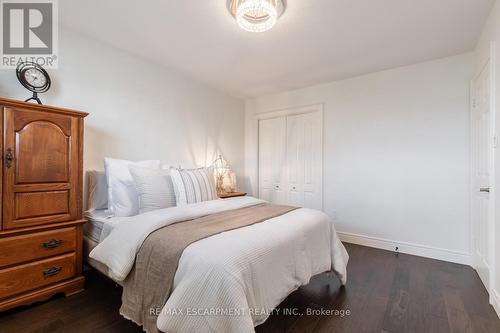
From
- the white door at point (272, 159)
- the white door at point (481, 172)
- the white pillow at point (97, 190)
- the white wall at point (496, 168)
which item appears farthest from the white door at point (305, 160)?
the white pillow at point (97, 190)

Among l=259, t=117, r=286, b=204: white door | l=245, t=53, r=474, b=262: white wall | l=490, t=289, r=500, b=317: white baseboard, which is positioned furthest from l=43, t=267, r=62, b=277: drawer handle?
l=490, t=289, r=500, b=317: white baseboard

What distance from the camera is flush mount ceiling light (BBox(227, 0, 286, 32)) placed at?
6.10 feet

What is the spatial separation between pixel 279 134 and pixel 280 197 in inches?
44.3

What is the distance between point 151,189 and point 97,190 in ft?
2.35

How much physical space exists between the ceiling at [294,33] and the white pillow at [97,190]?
4.77ft

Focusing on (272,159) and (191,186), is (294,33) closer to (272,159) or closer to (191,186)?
(191,186)

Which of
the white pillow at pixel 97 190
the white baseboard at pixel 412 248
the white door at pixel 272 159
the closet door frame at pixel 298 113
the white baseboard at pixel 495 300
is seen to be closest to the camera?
the white baseboard at pixel 495 300

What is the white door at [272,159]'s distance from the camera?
4273mm

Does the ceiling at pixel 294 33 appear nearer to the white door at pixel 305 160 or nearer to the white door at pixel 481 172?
the white door at pixel 481 172

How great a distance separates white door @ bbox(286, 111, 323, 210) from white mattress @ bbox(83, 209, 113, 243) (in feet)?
9.23

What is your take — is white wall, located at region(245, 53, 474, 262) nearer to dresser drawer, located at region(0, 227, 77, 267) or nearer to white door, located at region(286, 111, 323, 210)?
white door, located at region(286, 111, 323, 210)

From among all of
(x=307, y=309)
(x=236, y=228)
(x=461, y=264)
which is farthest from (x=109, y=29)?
(x=461, y=264)

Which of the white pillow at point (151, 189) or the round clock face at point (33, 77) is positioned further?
the white pillow at point (151, 189)

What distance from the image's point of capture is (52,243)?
1.91 meters
